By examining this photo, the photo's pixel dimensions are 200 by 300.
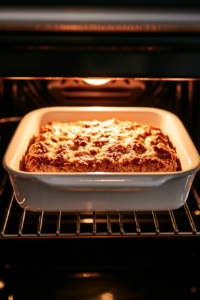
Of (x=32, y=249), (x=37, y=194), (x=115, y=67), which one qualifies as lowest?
(x=32, y=249)

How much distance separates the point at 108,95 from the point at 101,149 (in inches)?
15.0

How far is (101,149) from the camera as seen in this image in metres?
0.96

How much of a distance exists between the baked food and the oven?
14 centimetres

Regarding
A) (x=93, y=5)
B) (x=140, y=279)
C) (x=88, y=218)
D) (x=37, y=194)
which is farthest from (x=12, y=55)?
(x=140, y=279)

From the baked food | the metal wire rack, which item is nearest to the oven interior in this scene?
the metal wire rack

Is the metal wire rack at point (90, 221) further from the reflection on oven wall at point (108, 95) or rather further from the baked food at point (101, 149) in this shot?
the reflection on oven wall at point (108, 95)

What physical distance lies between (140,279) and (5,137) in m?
0.75

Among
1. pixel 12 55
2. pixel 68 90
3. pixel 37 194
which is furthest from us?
pixel 68 90

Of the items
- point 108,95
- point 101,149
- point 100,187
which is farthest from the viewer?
point 108,95

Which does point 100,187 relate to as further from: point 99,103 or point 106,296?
point 99,103

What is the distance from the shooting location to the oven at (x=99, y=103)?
62 cm

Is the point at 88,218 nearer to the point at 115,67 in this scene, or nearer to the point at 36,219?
the point at 36,219

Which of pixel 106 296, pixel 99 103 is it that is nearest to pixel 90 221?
pixel 106 296

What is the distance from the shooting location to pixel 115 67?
638 millimetres
